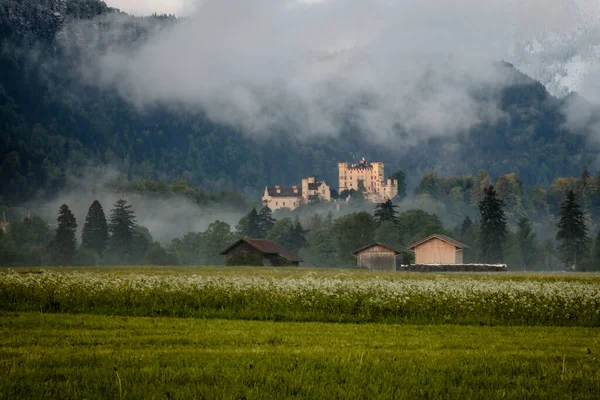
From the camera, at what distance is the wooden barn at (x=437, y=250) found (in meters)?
125

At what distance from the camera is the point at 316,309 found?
28312mm

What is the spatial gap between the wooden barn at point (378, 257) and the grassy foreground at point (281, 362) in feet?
337

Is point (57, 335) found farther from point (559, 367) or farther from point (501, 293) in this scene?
point (501, 293)

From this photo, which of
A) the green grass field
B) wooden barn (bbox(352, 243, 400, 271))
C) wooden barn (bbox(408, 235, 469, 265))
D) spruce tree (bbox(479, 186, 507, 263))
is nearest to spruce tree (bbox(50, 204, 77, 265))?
wooden barn (bbox(352, 243, 400, 271))

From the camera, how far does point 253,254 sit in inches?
4781

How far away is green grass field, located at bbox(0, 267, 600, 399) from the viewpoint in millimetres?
13312

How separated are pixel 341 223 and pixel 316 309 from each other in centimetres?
15898

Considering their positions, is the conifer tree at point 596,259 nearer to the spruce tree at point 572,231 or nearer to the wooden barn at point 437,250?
the spruce tree at point 572,231

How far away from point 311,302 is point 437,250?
325 feet

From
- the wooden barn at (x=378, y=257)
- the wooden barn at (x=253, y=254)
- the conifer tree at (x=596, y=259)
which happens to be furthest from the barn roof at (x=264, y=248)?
the conifer tree at (x=596, y=259)

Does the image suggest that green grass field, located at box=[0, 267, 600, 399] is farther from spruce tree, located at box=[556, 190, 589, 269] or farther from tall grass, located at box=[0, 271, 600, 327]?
spruce tree, located at box=[556, 190, 589, 269]

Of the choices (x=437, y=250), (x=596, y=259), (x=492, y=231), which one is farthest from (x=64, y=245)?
(x=596, y=259)

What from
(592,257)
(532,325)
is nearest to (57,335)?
(532,325)

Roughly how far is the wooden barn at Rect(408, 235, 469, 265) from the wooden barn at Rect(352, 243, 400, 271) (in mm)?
3629
